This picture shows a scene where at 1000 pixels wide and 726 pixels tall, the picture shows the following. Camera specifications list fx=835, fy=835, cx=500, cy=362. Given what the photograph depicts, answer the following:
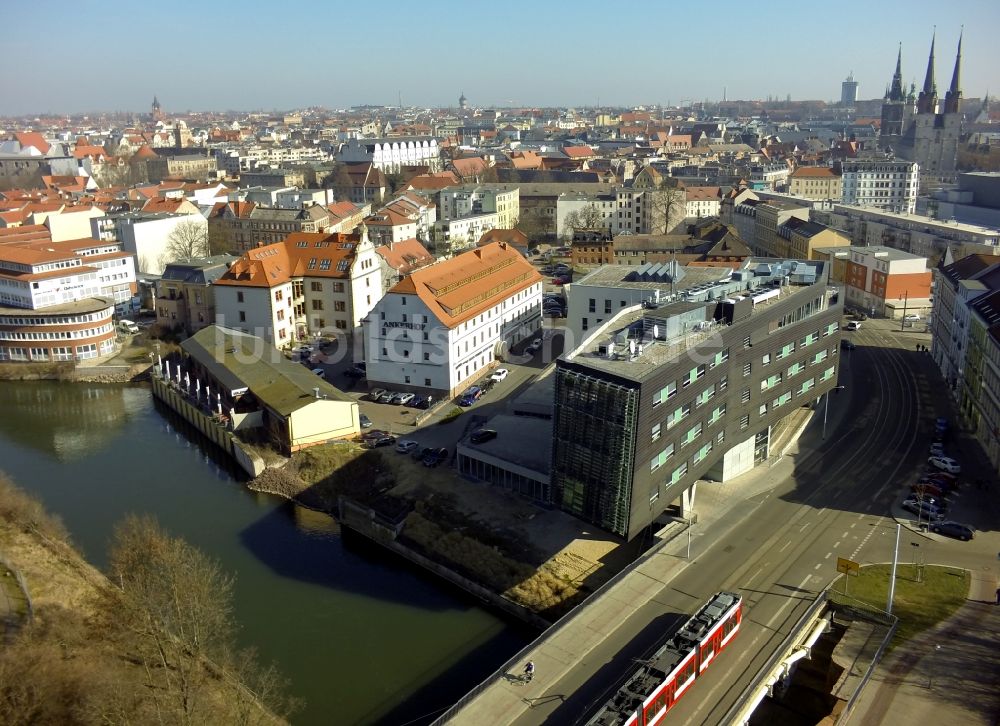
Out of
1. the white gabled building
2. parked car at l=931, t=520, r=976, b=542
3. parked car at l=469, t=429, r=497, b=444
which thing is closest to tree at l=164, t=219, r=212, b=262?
the white gabled building

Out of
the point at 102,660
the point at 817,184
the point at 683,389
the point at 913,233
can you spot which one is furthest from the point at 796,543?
the point at 817,184

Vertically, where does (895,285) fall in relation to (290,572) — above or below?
above

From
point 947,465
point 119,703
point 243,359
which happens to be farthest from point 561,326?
point 119,703

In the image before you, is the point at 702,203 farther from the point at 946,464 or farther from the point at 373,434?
the point at 373,434

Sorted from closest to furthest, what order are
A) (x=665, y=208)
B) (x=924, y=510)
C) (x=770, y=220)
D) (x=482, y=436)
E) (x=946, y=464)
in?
1. (x=924, y=510)
2. (x=946, y=464)
3. (x=482, y=436)
4. (x=770, y=220)
5. (x=665, y=208)

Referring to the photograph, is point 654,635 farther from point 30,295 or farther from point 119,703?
point 30,295

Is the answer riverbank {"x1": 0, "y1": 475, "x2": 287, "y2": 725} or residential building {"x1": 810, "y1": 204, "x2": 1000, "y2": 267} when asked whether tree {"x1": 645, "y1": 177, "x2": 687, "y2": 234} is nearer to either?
residential building {"x1": 810, "y1": 204, "x2": 1000, "y2": 267}

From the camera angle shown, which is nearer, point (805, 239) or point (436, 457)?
point (436, 457)
